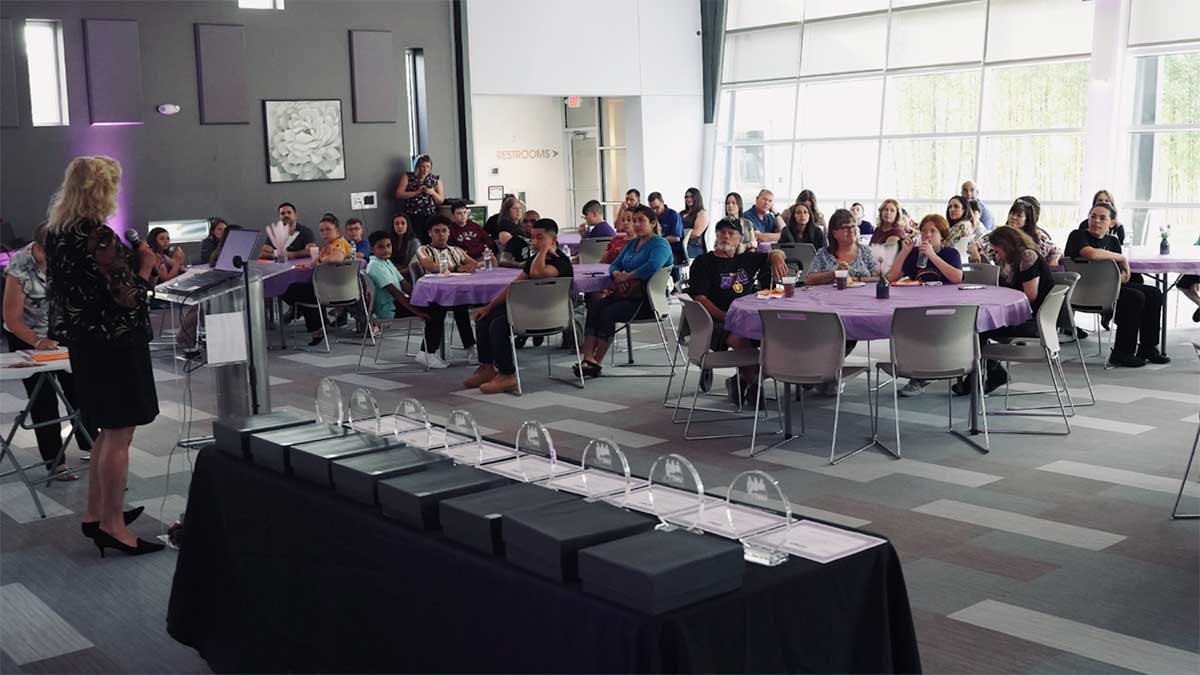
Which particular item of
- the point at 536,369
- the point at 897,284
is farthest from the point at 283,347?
the point at 897,284

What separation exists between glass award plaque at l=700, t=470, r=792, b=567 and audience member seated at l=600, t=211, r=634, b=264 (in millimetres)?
7188

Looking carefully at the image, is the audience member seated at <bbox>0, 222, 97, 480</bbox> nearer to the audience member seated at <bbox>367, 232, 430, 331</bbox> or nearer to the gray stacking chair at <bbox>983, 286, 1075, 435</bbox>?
the audience member seated at <bbox>367, 232, 430, 331</bbox>

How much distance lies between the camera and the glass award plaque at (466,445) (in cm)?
335

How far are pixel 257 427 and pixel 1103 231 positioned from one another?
801 centimetres

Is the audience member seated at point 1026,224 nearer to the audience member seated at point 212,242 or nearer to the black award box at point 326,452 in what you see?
the black award box at point 326,452

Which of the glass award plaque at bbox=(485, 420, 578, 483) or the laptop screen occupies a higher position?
the laptop screen

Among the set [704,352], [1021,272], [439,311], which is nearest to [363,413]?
[704,352]

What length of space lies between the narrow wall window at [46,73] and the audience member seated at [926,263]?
32.2ft

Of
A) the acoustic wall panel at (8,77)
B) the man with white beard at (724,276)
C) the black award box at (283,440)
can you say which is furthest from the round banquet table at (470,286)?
the acoustic wall panel at (8,77)

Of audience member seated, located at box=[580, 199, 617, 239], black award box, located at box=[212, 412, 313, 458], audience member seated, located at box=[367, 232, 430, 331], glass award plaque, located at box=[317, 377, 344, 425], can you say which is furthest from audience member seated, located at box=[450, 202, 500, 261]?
black award box, located at box=[212, 412, 313, 458]

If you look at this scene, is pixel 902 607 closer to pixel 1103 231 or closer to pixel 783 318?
pixel 783 318

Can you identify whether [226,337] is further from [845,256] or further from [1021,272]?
[1021,272]

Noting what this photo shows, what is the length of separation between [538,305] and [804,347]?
9.02 feet

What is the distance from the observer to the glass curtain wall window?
1480 centimetres
